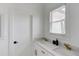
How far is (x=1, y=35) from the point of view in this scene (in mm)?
3145

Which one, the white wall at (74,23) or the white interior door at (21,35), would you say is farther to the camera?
the white interior door at (21,35)

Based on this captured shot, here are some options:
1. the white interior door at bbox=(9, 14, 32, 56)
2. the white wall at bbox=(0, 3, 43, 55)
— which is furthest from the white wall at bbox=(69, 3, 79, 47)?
the white interior door at bbox=(9, 14, 32, 56)

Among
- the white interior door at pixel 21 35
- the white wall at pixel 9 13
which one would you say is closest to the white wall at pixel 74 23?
the white wall at pixel 9 13

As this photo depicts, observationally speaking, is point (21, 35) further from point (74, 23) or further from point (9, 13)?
point (74, 23)

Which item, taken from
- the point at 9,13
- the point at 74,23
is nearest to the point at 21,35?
the point at 9,13

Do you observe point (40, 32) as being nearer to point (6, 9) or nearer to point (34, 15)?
point (34, 15)

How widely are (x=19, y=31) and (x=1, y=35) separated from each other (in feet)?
1.84

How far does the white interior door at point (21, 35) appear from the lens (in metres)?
3.31

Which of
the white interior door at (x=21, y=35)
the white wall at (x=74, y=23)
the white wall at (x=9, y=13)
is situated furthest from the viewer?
the white interior door at (x=21, y=35)

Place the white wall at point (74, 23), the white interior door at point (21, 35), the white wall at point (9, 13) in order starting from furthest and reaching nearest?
the white interior door at point (21, 35)
the white wall at point (9, 13)
the white wall at point (74, 23)

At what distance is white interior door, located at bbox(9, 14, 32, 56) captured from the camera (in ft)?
10.9

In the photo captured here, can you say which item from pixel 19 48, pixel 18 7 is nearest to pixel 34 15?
pixel 18 7

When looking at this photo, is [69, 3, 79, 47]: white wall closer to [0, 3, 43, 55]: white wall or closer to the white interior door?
[0, 3, 43, 55]: white wall

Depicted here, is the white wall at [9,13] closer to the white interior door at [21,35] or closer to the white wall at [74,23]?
the white interior door at [21,35]
